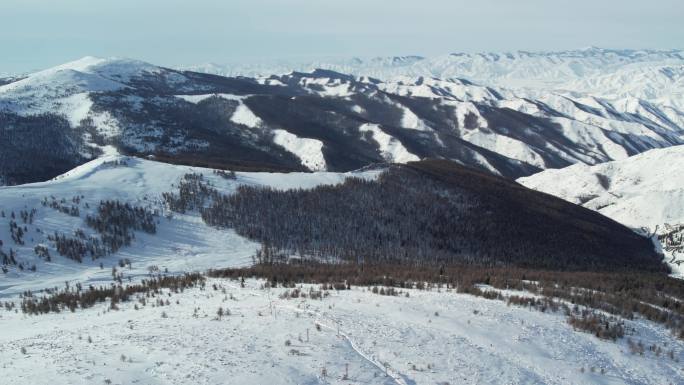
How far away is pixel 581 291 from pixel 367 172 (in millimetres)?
44279

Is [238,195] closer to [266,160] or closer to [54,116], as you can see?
[266,160]

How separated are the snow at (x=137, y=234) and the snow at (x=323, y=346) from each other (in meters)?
10.9

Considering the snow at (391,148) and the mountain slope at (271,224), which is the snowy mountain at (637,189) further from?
the snow at (391,148)

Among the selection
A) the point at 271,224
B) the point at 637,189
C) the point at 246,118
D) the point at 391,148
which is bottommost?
the point at 271,224

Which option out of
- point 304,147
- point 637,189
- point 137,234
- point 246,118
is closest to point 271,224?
point 137,234

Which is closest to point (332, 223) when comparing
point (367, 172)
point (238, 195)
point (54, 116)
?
point (238, 195)

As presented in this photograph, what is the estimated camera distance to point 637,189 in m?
121

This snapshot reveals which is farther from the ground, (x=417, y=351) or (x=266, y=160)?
(x=266, y=160)

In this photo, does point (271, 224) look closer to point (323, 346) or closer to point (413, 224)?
point (413, 224)

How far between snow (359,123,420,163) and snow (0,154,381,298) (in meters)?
129

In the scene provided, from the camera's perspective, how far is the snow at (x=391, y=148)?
596ft

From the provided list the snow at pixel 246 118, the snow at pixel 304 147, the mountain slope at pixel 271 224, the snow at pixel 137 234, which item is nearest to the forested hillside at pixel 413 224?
the mountain slope at pixel 271 224

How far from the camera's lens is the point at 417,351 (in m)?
13.6

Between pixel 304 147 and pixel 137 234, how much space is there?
129127 millimetres
